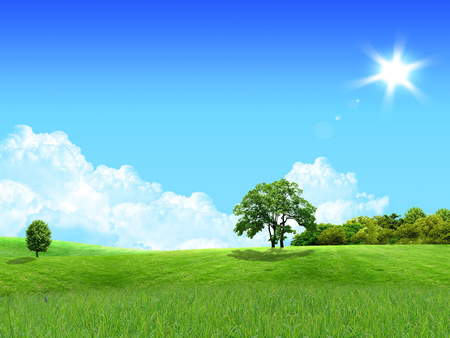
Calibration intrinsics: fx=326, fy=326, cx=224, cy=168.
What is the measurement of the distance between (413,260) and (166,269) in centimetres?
3061

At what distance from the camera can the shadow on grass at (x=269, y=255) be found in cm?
4279

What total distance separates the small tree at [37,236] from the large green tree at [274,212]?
29123mm

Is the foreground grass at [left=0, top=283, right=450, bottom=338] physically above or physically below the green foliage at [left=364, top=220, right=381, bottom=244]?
below

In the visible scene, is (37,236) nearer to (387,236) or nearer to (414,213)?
(387,236)

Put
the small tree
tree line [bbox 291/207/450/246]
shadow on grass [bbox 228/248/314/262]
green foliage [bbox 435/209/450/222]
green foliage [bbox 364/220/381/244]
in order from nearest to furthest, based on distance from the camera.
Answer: shadow on grass [bbox 228/248/314/262] → the small tree → tree line [bbox 291/207/450/246] → green foliage [bbox 364/220/381/244] → green foliage [bbox 435/209/450/222]

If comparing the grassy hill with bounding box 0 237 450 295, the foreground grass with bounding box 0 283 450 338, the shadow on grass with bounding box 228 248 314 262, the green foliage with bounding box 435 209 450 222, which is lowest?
the grassy hill with bounding box 0 237 450 295

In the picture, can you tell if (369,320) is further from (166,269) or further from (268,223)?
(268,223)

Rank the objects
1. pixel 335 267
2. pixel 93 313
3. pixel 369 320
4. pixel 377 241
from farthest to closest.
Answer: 1. pixel 377 241
2. pixel 335 267
3. pixel 93 313
4. pixel 369 320

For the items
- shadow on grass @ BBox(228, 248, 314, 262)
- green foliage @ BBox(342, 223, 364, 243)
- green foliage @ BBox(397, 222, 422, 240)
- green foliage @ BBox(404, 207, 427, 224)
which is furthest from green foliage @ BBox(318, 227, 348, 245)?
green foliage @ BBox(404, 207, 427, 224)

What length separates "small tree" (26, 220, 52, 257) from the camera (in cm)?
4916

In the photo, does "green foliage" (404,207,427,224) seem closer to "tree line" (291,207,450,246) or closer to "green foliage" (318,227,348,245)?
"tree line" (291,207,450,246)

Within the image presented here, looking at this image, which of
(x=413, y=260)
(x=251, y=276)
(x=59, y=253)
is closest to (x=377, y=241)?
(x=413, y=260)

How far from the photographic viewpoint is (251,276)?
3525 cm

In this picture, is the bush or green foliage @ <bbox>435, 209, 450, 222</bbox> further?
green foliage @ <bbox>435, 209, 450, 222</bbox>
